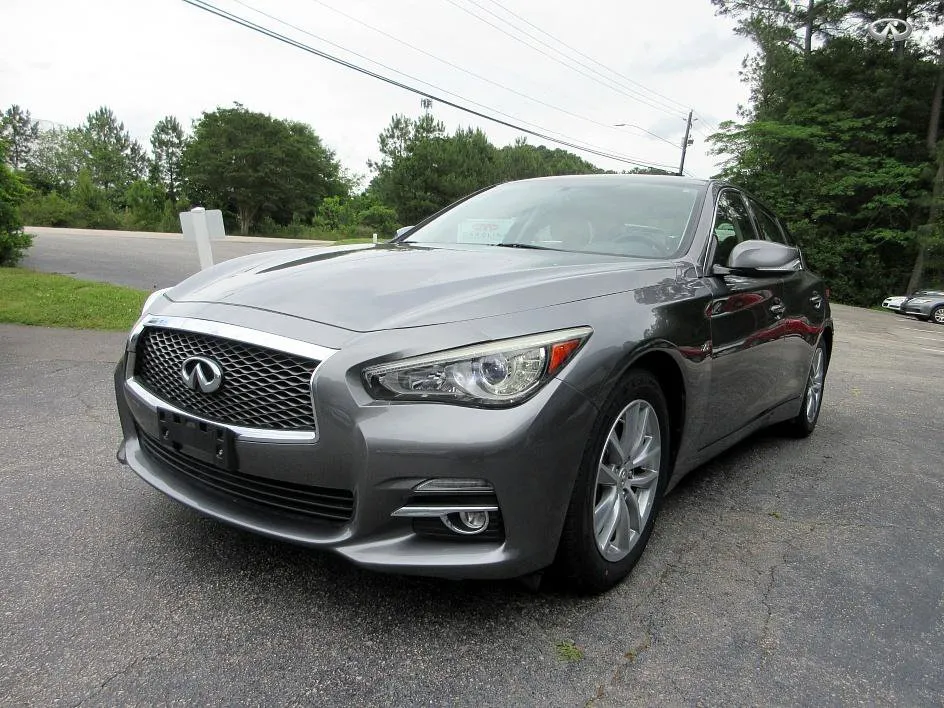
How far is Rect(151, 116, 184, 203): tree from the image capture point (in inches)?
3172

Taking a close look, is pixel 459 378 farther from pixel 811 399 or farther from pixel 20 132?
pixel 20 132

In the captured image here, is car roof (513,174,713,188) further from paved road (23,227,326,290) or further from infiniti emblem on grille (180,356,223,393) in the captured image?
paved road (23,227,326,290)

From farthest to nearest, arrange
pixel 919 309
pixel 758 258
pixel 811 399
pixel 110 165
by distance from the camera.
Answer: pixel 110 165, pixel 919 309, pixel 811 399, pixel 758 258

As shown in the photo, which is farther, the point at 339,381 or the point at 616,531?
the point at 616,531

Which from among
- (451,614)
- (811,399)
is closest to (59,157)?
(811,399)

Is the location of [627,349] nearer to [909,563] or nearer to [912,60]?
[909,563]

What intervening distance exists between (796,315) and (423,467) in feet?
9.54

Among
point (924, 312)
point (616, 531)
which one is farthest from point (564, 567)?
point (924, 312)

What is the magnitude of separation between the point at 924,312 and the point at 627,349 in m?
25.9

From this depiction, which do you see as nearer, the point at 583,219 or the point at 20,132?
the point at 583,219

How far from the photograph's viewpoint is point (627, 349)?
7.32ft

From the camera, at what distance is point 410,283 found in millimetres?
2354

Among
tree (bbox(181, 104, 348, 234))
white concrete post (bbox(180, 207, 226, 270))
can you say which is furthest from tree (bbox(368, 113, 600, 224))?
white concrete post (bbox(180, 207, 226, 270))

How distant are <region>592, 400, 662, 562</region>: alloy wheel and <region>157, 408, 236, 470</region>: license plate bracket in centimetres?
115
